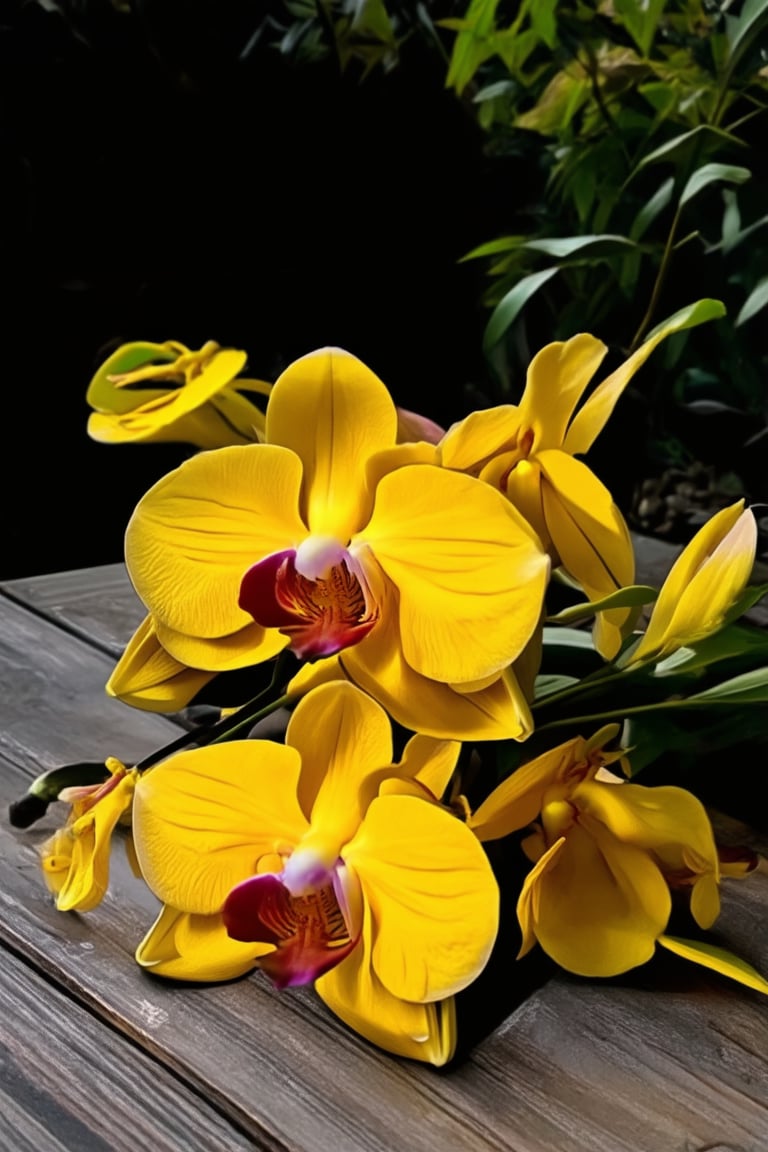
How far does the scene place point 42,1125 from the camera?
1.15 ft

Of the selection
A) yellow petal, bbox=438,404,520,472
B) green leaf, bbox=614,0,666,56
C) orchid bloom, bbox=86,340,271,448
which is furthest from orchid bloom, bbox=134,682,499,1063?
green leaf, bbox=614,0,666,56

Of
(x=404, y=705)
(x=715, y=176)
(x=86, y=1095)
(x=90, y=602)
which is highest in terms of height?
(x=715, y=176)

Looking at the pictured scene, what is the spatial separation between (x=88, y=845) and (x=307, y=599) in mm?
147

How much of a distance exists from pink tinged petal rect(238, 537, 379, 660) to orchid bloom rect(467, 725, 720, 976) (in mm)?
86

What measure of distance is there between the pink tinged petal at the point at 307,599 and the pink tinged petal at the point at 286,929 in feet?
0.29

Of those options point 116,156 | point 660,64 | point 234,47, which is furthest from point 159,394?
point 234,47

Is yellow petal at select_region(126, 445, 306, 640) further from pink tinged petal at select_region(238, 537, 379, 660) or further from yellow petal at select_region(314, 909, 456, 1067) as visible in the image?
yellow petal at select_region(314, 909, 456, 1067)

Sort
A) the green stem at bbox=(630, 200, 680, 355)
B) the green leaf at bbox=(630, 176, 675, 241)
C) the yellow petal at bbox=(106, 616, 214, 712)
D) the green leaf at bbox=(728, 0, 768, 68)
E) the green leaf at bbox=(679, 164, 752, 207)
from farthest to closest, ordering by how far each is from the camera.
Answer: the green leaf at bbox=(630, 176, 675, 241) → the green leaf at bbox=(728, 0, 768, 68) → the green leaf at bbox=(679, 164, 752, 207) → the green stem at bbox=(630, 200, 680, 355) → the yellow petal at bbox=(106, 616, 214, 712)

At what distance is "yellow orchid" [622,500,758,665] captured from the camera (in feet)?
1.24

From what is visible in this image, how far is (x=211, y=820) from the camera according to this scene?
1.31ft

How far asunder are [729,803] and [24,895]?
0.37m

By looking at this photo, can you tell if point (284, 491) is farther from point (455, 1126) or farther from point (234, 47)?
point (234, 47)

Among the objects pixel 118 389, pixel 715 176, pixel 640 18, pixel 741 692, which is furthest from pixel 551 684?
pixel 640 18

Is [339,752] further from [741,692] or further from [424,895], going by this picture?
[741,692]
